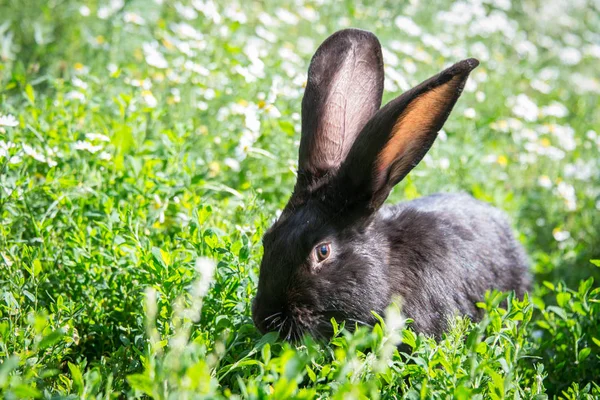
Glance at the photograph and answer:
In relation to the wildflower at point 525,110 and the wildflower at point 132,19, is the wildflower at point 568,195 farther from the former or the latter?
the wildflower at point 132,19

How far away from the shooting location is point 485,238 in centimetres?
396

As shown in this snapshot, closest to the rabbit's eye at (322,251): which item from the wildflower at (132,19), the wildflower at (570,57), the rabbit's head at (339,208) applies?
the rabbit's head at (339,208)

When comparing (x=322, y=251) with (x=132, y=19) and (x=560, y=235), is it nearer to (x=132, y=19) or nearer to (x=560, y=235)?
(x=560, y=235)

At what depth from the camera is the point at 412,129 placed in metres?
3.18

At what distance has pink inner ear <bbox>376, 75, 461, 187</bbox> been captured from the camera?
9.88 ft

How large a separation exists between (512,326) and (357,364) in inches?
34.9

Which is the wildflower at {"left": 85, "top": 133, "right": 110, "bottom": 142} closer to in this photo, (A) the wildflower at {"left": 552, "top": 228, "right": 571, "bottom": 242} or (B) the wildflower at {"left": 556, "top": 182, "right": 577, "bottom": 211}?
(A) the wildflower at {"left": 552, "top": 228, "right": 571, "bottom": 242}

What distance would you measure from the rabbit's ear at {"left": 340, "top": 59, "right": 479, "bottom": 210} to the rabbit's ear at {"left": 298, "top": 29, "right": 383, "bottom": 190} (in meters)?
0.30

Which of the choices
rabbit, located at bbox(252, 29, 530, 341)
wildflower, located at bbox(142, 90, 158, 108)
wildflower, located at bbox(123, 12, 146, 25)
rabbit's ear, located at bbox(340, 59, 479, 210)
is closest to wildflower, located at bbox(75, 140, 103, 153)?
wildflower, located at bbox(142, 90, 158, 108)

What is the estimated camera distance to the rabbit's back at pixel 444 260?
3.41 meters

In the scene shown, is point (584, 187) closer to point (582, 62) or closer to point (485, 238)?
point (485, 238)

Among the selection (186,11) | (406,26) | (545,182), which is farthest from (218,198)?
(406,26)

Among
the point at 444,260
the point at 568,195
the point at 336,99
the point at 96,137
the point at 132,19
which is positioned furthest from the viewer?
the point at 132,19

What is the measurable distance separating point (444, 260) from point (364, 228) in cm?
49
